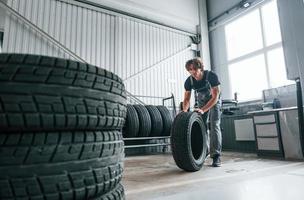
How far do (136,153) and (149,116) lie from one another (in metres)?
1.07

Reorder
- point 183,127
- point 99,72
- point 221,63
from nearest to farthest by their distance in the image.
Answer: point 99,72, point 183,127, point 221,63

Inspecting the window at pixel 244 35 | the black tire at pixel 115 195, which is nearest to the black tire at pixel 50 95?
the black tire at pixel 115 195

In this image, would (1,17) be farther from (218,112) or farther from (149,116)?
(218,112)

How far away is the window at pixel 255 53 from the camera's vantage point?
4699 millimetres

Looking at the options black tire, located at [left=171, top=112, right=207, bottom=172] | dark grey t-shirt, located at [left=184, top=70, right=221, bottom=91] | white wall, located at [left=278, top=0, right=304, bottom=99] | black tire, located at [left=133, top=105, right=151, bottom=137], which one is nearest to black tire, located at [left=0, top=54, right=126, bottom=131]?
white wall, located at [left=278, top=0, right=304, bottom=99]

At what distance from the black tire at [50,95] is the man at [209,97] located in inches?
67.2

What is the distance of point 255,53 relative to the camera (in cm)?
511

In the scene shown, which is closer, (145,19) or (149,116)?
(149,116)

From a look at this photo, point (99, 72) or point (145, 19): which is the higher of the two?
point (145, 19)

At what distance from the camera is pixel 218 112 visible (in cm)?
250

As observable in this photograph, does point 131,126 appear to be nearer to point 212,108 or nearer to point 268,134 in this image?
point 212,108

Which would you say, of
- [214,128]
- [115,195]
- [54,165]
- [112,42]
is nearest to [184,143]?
[214,128]

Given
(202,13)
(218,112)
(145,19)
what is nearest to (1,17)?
(145,19)

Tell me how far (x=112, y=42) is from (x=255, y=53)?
3.35 m
